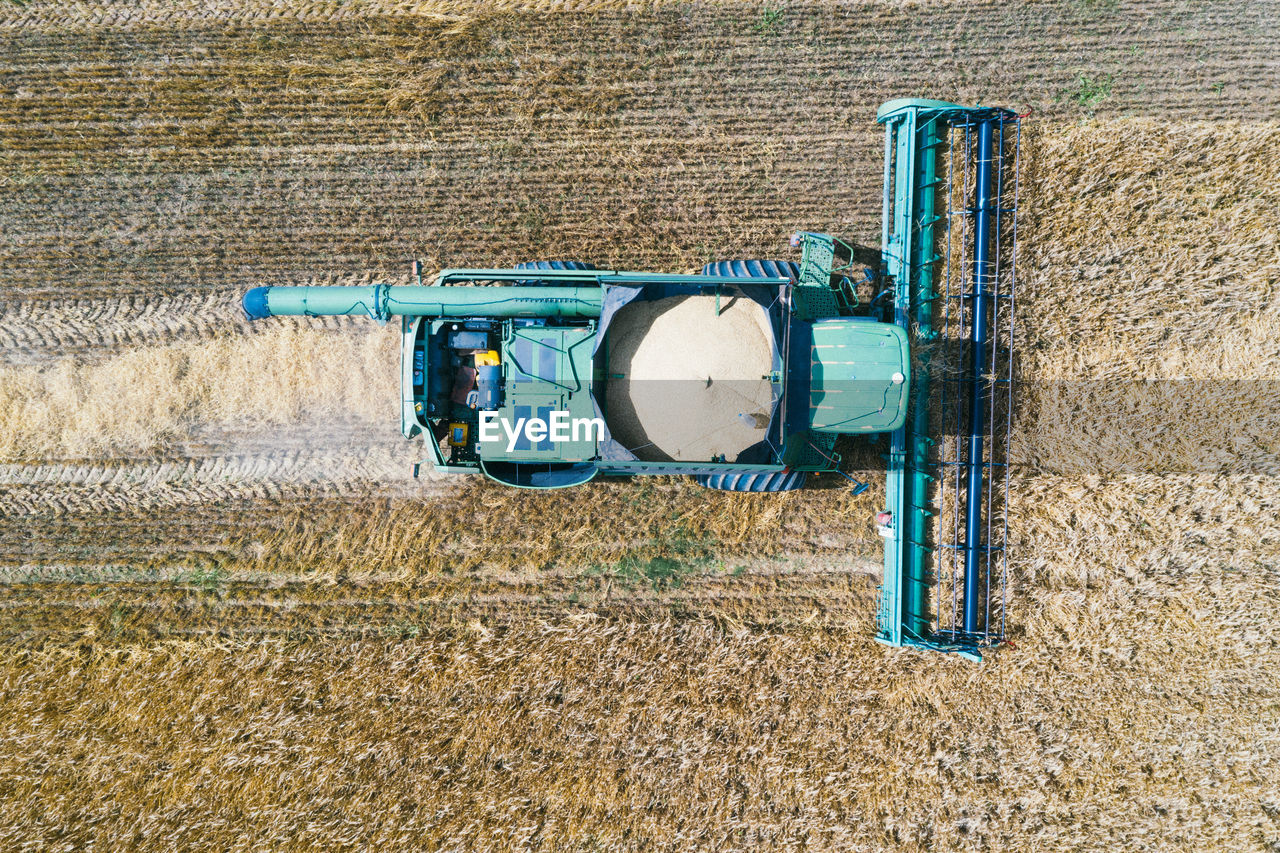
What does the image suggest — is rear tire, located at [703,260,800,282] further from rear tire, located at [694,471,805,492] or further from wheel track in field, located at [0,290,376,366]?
wheel track in field, located at [0,290,376,366]

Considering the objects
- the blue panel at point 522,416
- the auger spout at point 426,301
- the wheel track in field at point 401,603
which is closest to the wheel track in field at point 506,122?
the auger spout at point 426,301

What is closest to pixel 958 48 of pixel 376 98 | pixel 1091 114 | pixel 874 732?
pixel 1091 114

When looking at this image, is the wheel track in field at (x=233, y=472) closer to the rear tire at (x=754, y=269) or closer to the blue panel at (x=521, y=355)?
the blue panel at (x=521, y=355)

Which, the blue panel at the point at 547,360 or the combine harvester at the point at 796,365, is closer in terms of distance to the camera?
the combine harvester at the point at 796,365

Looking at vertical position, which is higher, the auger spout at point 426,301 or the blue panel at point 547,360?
the auger spout at point 426,301

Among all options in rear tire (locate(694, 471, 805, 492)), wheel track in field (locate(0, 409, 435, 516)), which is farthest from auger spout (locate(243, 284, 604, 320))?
rear tire (locate(694, 471, 805, 492))

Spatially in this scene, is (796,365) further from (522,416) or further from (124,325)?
(124,325)
